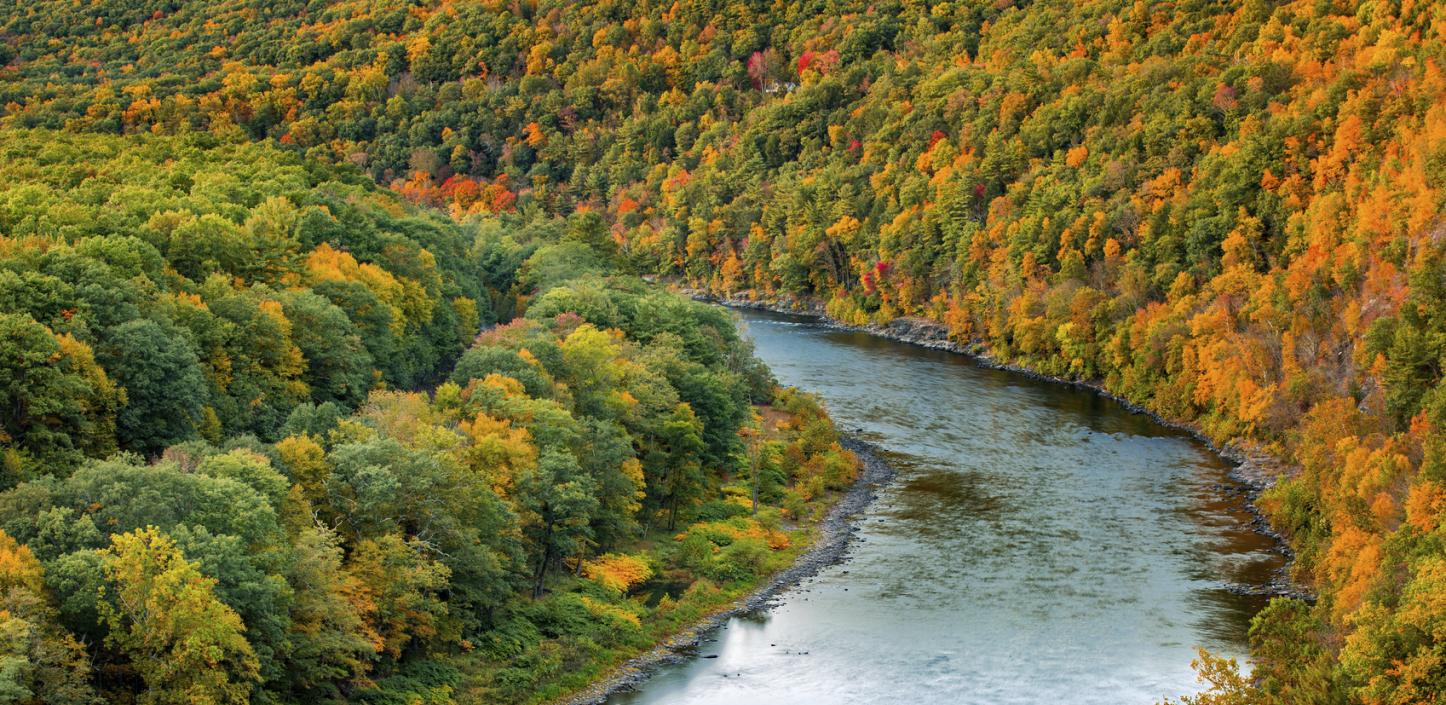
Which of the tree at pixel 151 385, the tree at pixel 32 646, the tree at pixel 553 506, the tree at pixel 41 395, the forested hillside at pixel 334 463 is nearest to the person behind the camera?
the tree at pixel 32 646

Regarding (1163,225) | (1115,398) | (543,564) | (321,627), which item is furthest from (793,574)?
(1163,225)

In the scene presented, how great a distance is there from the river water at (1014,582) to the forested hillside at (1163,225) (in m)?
4.53

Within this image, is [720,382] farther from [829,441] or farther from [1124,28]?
[1124,28]

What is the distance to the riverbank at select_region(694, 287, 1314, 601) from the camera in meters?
68.9

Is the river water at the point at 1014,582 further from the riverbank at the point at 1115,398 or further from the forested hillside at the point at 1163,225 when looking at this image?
Answer: the forested hillside at the point at 1163,225

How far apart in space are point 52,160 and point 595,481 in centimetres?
6724

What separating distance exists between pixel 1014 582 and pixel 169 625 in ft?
127

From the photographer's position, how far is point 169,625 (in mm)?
40344

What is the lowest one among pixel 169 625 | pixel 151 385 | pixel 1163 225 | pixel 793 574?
pixel 793 574

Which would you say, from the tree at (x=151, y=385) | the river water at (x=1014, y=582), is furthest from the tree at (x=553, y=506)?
the tree at (x=151, y=385)

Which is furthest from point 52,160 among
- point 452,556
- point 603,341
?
point 452,556

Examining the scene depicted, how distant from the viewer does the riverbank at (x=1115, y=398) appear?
68.9 meters

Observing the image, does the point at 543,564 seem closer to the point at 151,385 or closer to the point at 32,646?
the point at 151,385

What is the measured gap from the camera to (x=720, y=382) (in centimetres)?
→ 8344
